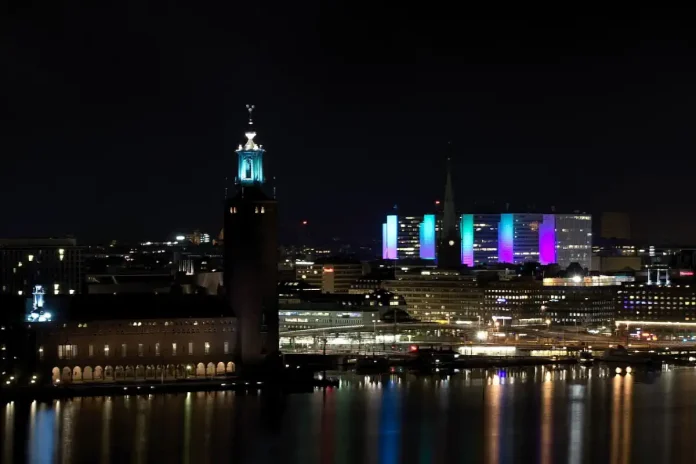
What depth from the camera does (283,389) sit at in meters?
35.2

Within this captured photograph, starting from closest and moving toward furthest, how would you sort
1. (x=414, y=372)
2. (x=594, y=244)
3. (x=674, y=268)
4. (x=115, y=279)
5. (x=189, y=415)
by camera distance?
1. (x=189, y=415)
2. (x=414, y=372)
3. (x=115, y=279)
4. (x=674, y=268)
5. (x=594, y=244)

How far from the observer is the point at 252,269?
1414 inches

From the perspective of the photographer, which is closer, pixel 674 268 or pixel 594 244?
pixel 674 268

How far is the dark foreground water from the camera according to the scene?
2762 centimetres

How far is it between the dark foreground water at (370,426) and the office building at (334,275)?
1349 inches

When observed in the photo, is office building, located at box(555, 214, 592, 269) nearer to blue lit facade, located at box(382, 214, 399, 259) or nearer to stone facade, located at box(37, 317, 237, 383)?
blue lit facade, located at box(382, 214, 399, 259)

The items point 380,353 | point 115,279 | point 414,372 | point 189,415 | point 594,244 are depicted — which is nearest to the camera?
point 189,415

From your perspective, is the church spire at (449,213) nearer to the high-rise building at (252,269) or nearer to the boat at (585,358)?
the boat at (585,358)

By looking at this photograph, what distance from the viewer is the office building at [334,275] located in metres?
71.2

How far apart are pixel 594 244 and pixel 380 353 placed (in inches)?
2164

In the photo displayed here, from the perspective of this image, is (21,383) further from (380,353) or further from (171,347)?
(380,353)

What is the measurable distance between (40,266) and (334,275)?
20.7 m

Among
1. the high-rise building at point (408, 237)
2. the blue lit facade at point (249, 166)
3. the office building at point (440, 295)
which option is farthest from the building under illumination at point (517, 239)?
the blue lit facade at point (249, 166)

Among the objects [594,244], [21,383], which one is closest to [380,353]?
[21,383]
